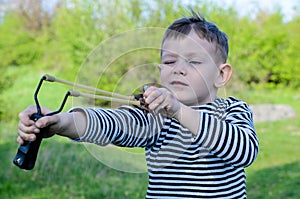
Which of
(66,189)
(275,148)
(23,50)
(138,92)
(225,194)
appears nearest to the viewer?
(138,92)

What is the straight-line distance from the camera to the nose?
1.75 metres

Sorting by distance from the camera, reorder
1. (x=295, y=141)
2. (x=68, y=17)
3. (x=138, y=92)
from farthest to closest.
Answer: (x=68, y=17)
(x=295, y=141)
(x=138, y=92)

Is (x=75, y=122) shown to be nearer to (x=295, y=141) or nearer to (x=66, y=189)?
(x=66, y=189)

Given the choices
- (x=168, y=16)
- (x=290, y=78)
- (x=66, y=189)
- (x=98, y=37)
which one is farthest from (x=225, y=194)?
(x=290, y=78)

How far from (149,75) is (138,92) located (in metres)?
0.15

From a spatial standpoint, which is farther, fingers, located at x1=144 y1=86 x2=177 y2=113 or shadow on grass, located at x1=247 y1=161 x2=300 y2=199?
shadow on grass, located at x1=247 y1=161 x2=300 y2=199

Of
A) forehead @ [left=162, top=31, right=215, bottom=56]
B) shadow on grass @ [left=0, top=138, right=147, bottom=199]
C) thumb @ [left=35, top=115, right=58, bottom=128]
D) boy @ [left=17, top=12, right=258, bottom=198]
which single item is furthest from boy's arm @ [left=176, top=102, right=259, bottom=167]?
shadow on grass @ [left=0, top=138, right=147, bottom=199]

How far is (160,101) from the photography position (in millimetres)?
1472

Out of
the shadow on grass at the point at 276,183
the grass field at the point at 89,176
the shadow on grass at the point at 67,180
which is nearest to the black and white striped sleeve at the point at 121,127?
the grass field at the point at 89,176

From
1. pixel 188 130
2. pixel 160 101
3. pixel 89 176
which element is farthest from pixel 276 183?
pixel 160 101

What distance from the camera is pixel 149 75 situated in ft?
6.26

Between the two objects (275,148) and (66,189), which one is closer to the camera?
(66,189)

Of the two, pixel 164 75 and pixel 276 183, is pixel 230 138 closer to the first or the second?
pixel 164 75

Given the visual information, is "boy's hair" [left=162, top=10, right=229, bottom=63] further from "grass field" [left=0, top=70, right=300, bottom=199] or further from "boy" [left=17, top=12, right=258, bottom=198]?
"grass field" [left=0, top=70, right=300, bottom=199]
